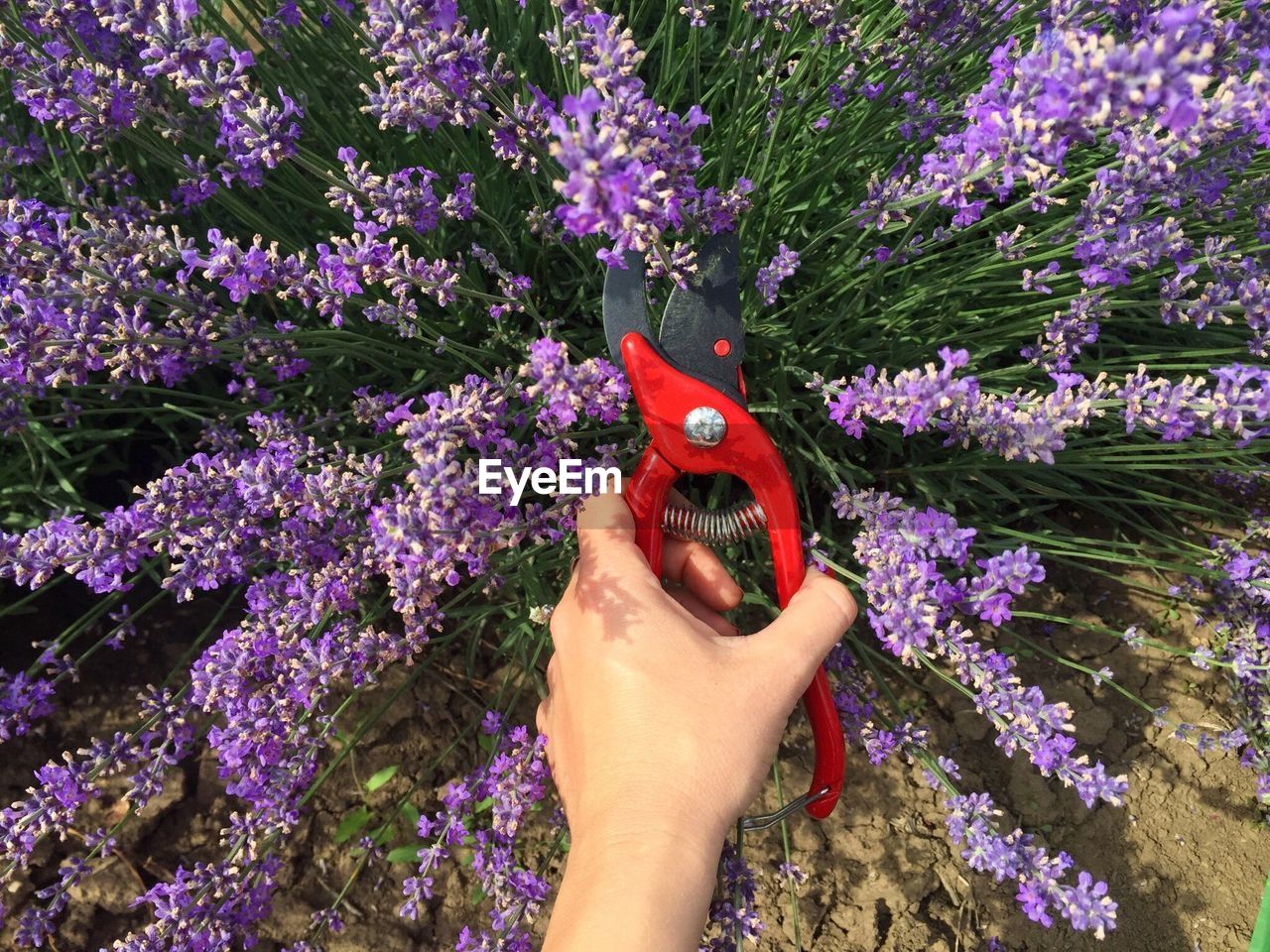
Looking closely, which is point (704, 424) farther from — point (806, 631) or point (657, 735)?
point (657, 735)

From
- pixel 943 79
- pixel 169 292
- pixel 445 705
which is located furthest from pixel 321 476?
pixel 943 79

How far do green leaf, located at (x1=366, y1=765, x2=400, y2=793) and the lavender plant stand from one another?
133 mm

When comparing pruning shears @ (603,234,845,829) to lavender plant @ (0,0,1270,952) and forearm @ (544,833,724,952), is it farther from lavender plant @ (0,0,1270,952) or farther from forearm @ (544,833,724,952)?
forearm @ (544,833,724,952)

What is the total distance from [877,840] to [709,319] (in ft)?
6.37

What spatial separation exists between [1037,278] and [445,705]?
2.27 meters

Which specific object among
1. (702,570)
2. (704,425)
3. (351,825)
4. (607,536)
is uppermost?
(704,425)

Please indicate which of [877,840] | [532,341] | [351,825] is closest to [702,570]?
[532,341]

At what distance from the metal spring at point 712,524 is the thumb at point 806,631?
0.74 feet

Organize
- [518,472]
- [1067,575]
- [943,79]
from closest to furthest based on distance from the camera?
[518,472], [943,79], [1067,575]

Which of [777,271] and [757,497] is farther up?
[777,271]

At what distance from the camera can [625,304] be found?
1.73 meters

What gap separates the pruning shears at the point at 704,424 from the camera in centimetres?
175

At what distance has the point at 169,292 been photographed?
6.17 feet

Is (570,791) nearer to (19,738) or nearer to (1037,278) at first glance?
(1037,278)
